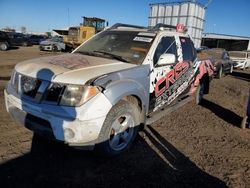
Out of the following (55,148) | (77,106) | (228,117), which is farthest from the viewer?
(228,117)

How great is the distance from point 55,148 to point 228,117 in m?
4.39

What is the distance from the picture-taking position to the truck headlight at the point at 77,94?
9.55 ft

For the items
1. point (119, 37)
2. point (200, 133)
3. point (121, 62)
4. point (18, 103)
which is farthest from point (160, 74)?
point (18, 103)

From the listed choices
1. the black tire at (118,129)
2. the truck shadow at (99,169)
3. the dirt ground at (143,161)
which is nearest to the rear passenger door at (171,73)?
the black tire at (118,129)

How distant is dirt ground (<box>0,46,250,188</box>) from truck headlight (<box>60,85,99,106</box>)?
0.97m

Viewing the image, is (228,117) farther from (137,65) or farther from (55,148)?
(55,148)

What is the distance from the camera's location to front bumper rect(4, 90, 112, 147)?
287cm

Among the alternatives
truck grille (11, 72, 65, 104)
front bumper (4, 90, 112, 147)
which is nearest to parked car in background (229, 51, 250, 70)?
front bumper (4, 90, 112, 147)

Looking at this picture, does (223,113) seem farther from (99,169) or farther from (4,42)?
(4,42)

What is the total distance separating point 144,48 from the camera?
13.5 ft

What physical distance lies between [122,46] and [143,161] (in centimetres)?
205

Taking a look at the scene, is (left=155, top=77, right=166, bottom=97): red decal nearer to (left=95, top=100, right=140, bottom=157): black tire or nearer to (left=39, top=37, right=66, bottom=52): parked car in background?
(left=95, top=100, right=140, bottom=157): black tire

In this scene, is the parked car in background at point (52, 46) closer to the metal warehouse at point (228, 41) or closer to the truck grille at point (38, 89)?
the truck grille at point (38, 89)

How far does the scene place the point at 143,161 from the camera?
358 centimetres
